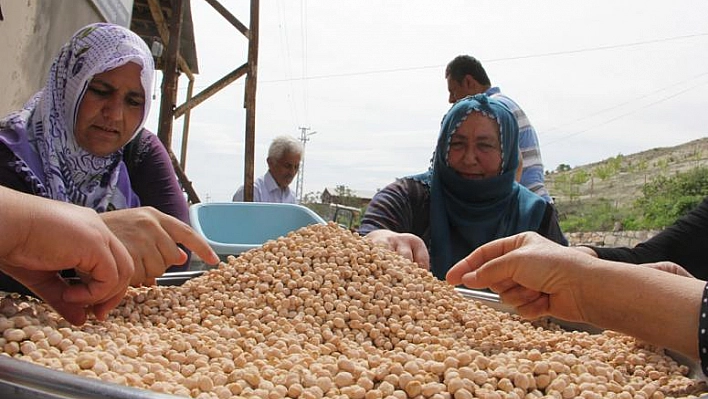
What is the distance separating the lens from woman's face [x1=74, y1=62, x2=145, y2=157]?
1842mm

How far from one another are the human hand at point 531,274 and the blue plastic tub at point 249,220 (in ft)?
6.29

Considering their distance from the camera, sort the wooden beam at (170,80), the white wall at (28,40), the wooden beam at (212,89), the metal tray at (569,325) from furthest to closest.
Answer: the wooden beam at (212,89)
the wooden beam at (170,80)
the white wall at (28,40)
the metal tray at (569,325)

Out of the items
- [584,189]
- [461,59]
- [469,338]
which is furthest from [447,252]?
[584,189]

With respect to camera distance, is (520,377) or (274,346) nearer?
(520,377)

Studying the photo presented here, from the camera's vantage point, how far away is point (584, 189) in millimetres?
18172

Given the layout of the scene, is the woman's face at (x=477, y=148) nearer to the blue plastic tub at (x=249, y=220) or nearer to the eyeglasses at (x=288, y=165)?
the blue plastic tub at (x=249, y=220)

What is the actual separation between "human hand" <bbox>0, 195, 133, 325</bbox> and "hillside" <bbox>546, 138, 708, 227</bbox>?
55.9 feet

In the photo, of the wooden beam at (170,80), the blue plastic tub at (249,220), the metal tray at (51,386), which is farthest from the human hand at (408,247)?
the wooden beam at (170,80)

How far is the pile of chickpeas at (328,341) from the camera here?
0.74 meters

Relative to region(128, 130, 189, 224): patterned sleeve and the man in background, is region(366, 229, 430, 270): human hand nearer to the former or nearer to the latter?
region(128, 130, 189, 224): patterned sleeve

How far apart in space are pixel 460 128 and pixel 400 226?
0.44 meters

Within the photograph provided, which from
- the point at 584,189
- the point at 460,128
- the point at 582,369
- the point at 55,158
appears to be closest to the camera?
the point at 582,369

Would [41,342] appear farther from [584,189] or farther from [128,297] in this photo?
[584,189]

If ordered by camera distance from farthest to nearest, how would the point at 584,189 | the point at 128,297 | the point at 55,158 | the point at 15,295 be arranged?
the point at 584,189 → the point at 55,158 → the point at 128,297 → the point at 15,295
